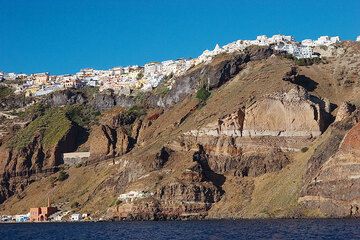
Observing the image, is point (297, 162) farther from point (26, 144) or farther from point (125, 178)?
point (26, 144)

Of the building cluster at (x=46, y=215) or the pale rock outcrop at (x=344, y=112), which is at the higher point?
the pale rock outcrop at (x=344, y=112)

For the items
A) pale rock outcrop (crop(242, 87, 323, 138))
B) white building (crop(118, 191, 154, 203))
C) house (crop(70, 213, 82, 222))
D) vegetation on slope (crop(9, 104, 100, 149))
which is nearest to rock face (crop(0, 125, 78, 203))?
vegetation on slope (crop(9, 104, 100, 149))

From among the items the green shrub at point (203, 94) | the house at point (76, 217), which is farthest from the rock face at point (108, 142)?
the house at point (76, 217)

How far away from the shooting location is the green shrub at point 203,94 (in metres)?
165

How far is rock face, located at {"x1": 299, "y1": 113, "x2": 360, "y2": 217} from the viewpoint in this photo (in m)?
109

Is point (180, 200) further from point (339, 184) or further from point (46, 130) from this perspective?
point (46, 130)

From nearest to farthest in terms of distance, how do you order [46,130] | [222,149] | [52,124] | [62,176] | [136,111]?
1. [222,149]
2. [62,176]
3. [46,130]
4. [136,111]
5. [52,124]

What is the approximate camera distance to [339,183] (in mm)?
111000

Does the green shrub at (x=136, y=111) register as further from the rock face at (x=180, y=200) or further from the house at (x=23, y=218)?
the rock face at (x=180, y=200)

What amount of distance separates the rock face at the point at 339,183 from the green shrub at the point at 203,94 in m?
51.9

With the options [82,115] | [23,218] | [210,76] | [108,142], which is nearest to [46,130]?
[82,115]

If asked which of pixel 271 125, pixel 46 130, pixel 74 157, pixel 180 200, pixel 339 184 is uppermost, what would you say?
pixel 46 130

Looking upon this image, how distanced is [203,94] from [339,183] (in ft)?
196

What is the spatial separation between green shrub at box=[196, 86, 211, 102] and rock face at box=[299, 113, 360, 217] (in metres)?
51.9
